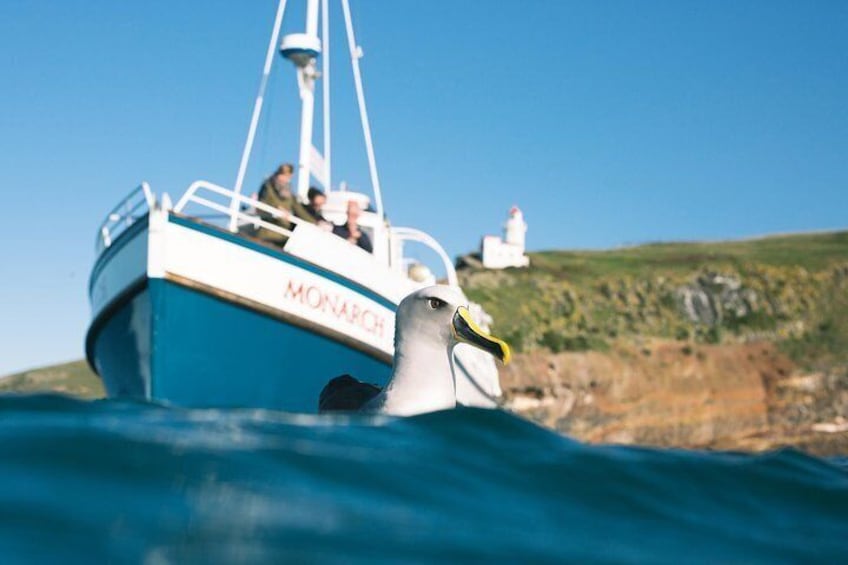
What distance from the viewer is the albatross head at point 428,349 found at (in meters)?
6.08

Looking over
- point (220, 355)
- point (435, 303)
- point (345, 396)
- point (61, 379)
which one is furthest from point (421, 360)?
point (61, 379)

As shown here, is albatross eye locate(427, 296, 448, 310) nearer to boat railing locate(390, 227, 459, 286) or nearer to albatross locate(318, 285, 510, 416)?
albatross locate(318, 285, 510, 416)

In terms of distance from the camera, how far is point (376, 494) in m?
3.74

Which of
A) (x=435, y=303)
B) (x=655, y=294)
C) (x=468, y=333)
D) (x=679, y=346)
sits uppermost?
(x=655, y=294)

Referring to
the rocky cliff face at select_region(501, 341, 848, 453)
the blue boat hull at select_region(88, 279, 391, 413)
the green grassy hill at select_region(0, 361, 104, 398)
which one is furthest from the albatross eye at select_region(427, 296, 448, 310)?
the green grassy hill at select_region(0, 361, 104, 398)

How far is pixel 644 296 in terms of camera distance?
63.8 m

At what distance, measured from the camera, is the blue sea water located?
124 inches

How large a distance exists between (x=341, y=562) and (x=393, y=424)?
2146mm

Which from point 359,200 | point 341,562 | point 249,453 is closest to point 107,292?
point 359,200

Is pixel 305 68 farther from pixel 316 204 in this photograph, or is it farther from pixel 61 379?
pixel 61 379

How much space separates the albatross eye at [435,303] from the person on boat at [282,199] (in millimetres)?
8692

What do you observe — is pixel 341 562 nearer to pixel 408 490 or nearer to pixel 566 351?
pixel 408 490

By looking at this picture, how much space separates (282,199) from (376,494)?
40.0ft

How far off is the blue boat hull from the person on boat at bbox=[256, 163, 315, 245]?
67.7 inches
